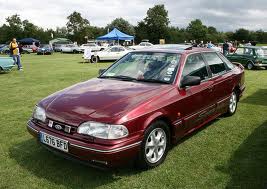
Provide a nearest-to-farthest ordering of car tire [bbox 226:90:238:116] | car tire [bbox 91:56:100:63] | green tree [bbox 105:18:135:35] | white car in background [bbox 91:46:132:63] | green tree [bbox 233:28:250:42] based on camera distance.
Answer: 1. car tire [bbox 226:90:238:116]
2. car tire [bbox 91:56:100:63]
3. white car in background [bbox 91:46:132:63]
4. green tree [bbox 105:18:135:35]
5. green tree [bbox 233:28:250:42]

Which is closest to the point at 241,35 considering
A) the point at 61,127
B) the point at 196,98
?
the point at 196,98

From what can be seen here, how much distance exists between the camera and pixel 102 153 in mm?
3717

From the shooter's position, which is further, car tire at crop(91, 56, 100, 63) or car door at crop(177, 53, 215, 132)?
car tire at crop(91, 56, 100, 63)

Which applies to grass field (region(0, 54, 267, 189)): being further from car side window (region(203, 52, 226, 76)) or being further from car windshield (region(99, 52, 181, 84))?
car windshield (region(99, 52, 181, 84))

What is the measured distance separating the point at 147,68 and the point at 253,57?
15.1 meters

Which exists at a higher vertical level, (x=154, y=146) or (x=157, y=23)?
(x=157, y=23)

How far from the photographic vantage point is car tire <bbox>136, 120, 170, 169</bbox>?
4.14 metres

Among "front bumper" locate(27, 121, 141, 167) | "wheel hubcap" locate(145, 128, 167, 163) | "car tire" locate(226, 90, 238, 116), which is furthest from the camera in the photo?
"car tire" locate(226, 90, 238, 116)

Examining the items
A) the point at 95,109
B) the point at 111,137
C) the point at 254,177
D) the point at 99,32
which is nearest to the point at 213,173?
the point at 254,177

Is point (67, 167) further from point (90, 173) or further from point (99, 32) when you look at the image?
point (99, 32)

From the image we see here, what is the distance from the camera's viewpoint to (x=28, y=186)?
3.94m

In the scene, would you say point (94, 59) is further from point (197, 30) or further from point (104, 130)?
point (197, 30)

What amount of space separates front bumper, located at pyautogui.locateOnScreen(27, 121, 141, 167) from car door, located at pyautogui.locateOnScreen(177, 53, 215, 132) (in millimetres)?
1193

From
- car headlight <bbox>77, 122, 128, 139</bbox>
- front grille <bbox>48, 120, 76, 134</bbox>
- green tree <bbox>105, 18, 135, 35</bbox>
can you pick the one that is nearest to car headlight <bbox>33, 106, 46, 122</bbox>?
front grille <bbox>48, 120, 76, 134</bbox>
